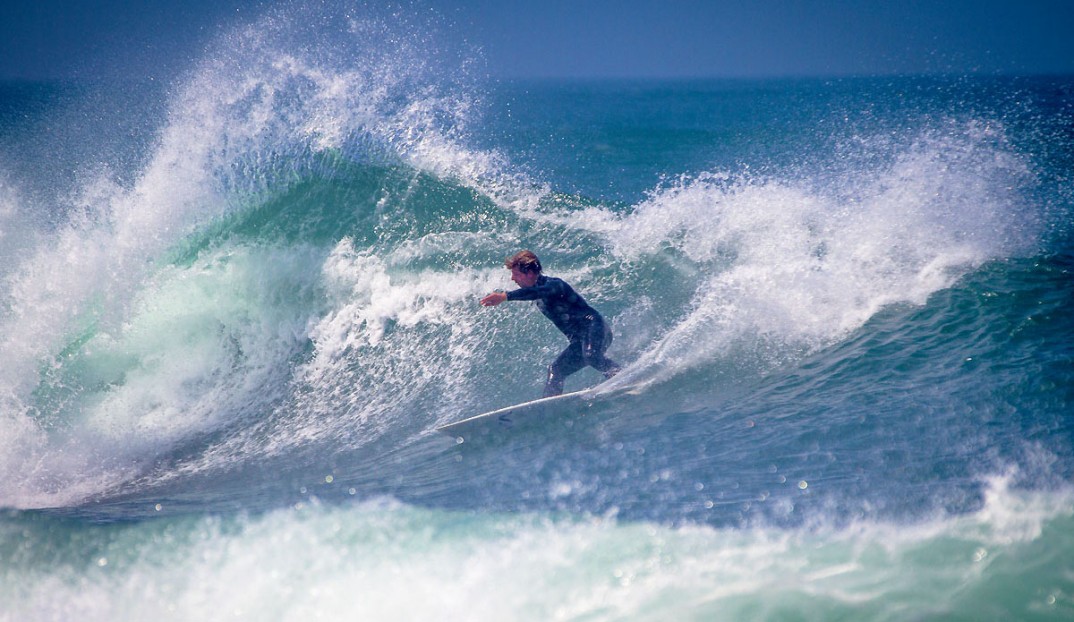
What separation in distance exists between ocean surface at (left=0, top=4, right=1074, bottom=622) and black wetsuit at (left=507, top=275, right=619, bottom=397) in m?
0.30

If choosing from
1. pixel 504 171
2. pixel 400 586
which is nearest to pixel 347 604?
pixel 400 586

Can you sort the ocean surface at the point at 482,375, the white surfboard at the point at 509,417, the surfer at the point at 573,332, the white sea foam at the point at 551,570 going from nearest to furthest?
the white sea foam at the point at 551,570 → the ocean surface at the point at 482,375 → the white surfboard at the point at 509,417 → the surfer at the point at 573,332

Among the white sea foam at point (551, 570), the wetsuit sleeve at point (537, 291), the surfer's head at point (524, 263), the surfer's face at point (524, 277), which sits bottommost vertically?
the white sea foam at point (551, 570)

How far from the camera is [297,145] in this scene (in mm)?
9211

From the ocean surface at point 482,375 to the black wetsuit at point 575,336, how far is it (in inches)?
11.8

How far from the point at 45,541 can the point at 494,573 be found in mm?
2987

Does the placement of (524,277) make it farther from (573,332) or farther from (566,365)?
(566,365)

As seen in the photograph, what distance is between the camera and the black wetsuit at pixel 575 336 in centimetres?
554

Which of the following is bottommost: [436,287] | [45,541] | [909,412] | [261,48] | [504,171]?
[45,541]

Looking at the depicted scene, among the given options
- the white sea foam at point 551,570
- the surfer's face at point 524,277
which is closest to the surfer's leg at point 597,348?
the surfer's face at point 524,277

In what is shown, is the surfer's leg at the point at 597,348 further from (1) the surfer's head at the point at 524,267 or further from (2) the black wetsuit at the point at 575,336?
(1) the surfer's head at the point at 524,267

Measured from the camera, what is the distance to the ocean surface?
3428 millimetres

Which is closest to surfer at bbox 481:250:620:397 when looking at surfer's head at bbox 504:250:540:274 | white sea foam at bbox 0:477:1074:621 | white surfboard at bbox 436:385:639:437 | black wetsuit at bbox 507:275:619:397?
black wetsuit at bbox 507:275:619:397

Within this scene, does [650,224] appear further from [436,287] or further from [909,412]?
[909,412]
